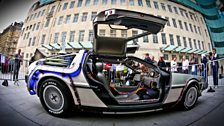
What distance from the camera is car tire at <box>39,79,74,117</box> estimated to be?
94 cm

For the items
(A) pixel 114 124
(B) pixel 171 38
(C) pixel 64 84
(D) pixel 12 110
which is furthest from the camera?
(C) pixel 64 84

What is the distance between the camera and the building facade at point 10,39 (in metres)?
1.03

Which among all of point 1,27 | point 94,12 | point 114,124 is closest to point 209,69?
point 114,124

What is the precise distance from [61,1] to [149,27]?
722 mm

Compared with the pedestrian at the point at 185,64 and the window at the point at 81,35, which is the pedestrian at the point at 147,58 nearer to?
the pedestrian at the point at 185,64

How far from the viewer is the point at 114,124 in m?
0.79

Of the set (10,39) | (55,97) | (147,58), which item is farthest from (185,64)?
(10,39)

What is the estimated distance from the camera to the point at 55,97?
1.09 meters

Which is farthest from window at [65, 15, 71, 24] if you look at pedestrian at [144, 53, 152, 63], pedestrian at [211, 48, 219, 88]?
pedestrian at [211, 48, 219, 88]

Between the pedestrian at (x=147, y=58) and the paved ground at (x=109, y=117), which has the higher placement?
the pedestrian at (x=147, y=58)

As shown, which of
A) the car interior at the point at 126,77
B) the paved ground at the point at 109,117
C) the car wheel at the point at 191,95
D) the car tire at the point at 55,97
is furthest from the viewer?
the car interior at the point at 126,77

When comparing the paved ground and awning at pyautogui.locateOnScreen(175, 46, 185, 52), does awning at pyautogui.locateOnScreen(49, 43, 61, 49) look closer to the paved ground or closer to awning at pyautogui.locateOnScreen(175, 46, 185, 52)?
the paved ground

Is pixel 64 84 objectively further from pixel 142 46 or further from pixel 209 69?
pixel 209 69

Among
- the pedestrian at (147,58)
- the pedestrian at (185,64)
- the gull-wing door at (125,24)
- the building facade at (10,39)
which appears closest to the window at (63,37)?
the gull-wing door at (125,24)
